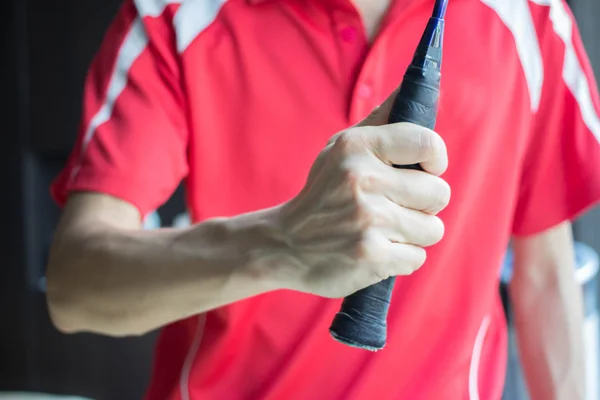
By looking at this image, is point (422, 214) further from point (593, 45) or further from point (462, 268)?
point (593, 45)

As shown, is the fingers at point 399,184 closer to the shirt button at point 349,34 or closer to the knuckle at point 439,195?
the knuckle at point 439,195

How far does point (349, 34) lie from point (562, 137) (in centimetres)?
28

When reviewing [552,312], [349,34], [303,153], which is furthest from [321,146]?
[552,312]

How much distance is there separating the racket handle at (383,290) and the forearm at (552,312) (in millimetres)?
357

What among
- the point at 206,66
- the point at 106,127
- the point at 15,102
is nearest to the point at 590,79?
the point at 206,66

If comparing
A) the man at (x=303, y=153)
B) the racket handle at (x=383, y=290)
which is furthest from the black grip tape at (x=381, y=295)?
the man at (x=303, y=153)

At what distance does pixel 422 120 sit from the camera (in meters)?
0.50

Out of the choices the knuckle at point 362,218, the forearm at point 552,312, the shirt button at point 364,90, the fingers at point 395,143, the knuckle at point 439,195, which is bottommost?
the forearm at point 552,312

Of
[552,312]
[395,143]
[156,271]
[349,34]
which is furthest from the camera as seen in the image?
[552,312]

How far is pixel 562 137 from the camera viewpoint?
729 mm

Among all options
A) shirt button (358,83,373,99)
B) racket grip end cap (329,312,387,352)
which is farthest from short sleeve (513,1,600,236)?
racket grip end cap (329,312,387,352)

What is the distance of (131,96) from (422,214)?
35 cm

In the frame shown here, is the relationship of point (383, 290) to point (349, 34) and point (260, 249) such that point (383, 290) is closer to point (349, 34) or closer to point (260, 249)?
point (260, 249)

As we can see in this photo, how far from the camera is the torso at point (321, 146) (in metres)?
0.67
